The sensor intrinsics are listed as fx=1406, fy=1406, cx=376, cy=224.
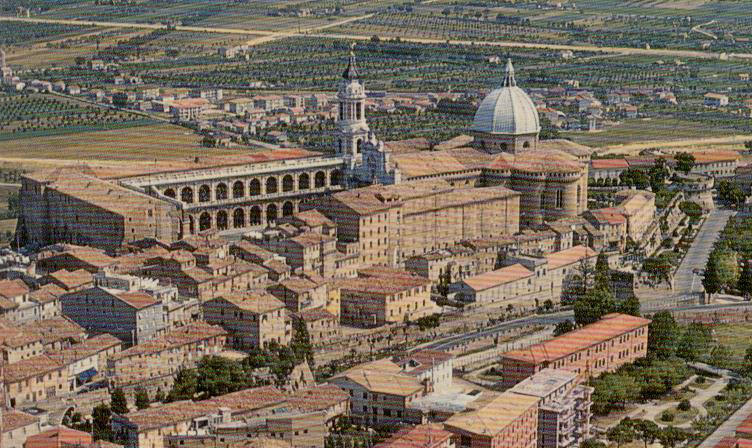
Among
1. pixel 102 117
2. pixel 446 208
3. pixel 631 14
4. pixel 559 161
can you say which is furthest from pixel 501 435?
pixel 631 14

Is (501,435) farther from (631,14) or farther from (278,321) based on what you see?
(631,14)

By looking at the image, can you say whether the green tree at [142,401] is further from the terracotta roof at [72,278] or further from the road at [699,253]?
the road at [699,253]

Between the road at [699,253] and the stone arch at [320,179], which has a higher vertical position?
the stone arch at [320,179]

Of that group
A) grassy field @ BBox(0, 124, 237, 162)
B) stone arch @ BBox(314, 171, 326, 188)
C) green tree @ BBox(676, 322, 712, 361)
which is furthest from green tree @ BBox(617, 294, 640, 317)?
grassy field @ BBox(0, 124, 237, 162)

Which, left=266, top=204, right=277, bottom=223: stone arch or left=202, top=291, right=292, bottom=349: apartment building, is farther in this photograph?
left=266, top=204, right=277, bottom=223: stone arch

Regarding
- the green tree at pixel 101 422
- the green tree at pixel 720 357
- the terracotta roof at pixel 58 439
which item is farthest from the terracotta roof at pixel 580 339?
the terracotta roof at pixel 58 439

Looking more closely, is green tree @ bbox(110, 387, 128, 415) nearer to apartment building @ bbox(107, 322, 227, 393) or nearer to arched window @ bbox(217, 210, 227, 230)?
apartment building @ bbox(107, 322, 227, 393)
